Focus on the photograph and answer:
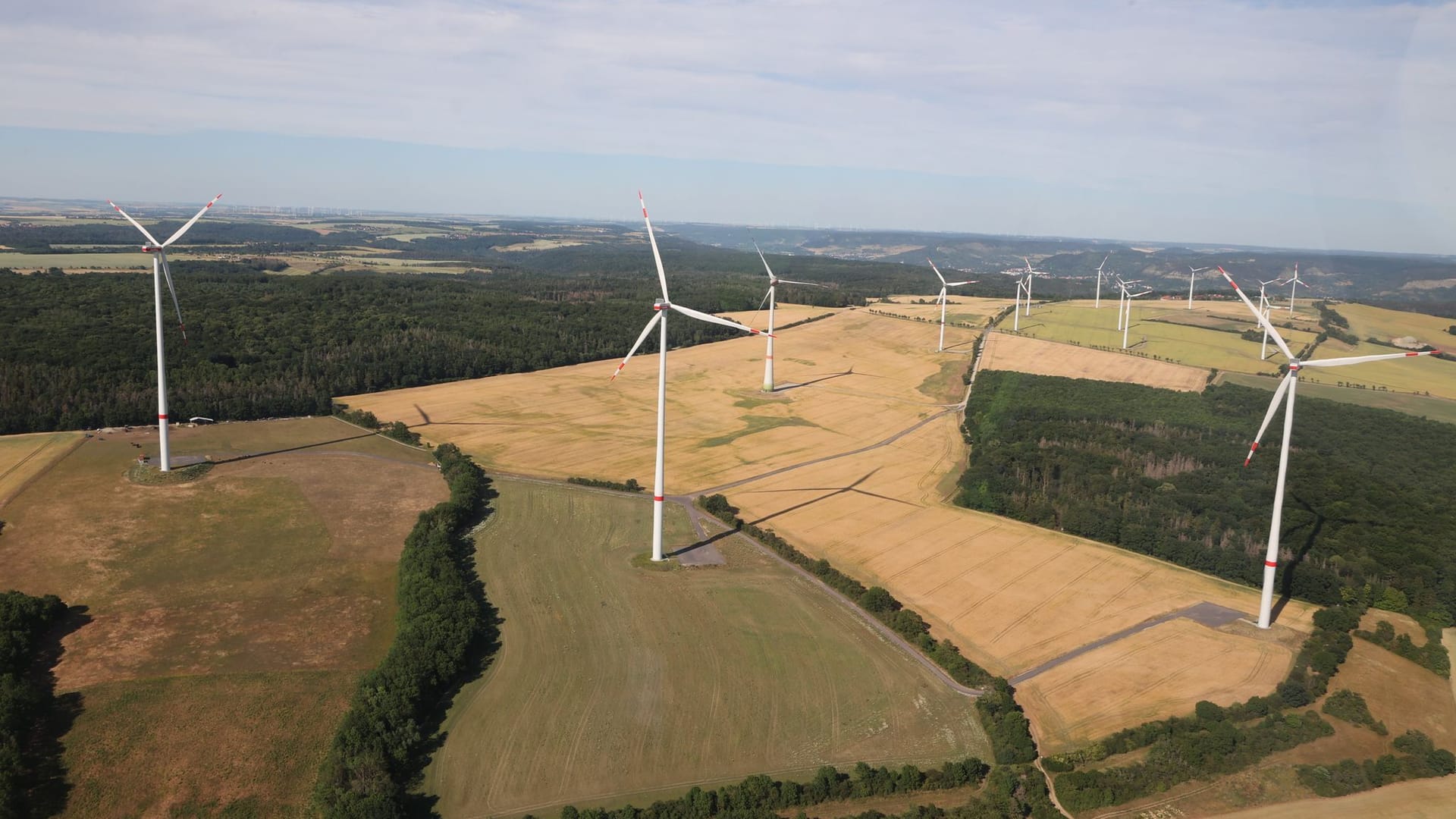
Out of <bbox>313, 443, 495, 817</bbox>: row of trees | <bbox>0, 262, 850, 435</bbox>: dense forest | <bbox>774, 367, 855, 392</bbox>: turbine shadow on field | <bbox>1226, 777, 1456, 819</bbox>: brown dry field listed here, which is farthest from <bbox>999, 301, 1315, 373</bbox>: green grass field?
<bbox>313, 443, 495, 817</bbox>: row of trees

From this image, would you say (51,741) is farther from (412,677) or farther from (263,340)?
(263,340)

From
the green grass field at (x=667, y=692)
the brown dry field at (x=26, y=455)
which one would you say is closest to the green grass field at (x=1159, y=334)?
the green grass field at (x=667, y=692)

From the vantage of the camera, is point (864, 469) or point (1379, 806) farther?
point (864, 469)

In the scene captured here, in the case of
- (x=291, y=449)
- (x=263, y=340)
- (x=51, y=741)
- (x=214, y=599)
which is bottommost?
(x=51, y=741)

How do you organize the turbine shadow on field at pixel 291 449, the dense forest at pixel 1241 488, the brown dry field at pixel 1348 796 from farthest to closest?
the turbine shadow on field at pixel 291 449
the dense forest at pixel 1241 488
the brown dry field at pixel 1348 796

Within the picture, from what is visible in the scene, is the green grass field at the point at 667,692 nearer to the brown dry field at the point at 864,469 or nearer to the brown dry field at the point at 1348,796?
the brown dry field at the point at 864,469

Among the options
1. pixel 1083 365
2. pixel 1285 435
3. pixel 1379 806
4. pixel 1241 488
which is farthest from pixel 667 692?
pixel 1083 365
